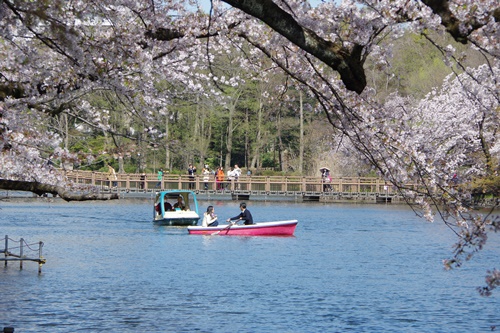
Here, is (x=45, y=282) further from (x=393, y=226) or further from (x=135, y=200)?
(x=135, y=200)

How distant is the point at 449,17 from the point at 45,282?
16.6 meters

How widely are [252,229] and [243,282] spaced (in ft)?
32.8

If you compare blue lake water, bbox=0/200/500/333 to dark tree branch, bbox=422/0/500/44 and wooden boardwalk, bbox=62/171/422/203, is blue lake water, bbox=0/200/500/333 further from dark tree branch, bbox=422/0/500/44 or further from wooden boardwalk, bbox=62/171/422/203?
wooden boardwalk, bbox=62/171/422/203

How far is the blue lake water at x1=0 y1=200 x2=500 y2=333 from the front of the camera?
16844 mm

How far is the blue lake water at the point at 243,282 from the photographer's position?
663 inches

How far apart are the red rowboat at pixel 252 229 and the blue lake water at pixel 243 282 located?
0.43 m

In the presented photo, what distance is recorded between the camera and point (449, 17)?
6461 millimetres

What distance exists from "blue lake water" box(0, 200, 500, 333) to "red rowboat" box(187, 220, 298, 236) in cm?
43

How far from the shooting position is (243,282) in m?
22.2

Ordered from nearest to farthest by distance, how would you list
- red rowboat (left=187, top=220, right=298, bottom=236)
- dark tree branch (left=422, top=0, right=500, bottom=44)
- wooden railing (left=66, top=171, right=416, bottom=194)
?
dark tree branch (left=422, top=0, right=500, bottom=44), red rowboat (left=187, top=220, right=298, bottom=236), wooden railing (left=66, top=171, right=416, bottom=194)

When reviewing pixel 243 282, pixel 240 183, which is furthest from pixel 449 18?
pixel 240 183

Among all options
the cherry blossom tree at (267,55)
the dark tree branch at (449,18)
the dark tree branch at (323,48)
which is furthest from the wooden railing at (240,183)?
the dark tree branch at (449,18)

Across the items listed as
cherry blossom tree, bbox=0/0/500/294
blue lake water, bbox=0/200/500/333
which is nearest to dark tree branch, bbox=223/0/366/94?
cherry blossom tree, bbox=0/0/500/294

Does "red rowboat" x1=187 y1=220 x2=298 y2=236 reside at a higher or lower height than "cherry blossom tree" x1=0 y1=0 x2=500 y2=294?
lower
